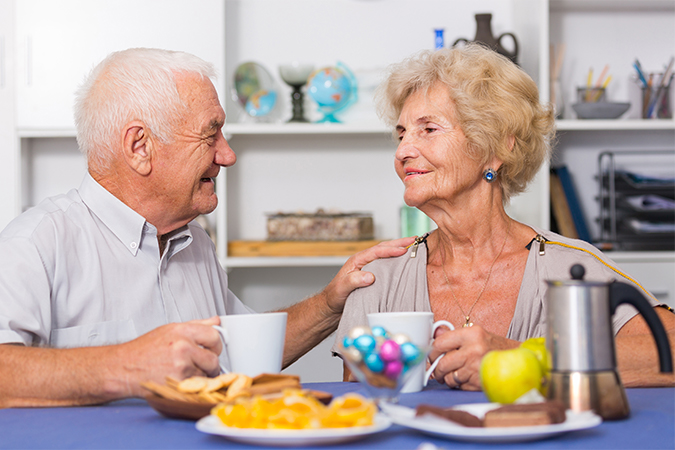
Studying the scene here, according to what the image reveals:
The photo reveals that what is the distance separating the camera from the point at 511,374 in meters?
0.90

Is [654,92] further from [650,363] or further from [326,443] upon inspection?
Answer: [326,443]

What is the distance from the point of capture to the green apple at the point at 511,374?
905 mm

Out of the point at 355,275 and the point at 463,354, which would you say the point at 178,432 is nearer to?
the point at 463,354

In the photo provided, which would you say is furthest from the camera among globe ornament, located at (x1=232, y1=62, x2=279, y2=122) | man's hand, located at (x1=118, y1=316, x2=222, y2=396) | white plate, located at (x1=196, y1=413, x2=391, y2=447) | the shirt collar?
globe ornament, located at (x1=232, y1=62, x2=279, y2=122)

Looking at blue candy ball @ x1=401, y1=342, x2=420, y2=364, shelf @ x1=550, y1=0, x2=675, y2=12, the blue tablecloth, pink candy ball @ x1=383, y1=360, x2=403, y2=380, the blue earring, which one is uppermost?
shelf @ x1=550, y1=0, x2=675, y2=12

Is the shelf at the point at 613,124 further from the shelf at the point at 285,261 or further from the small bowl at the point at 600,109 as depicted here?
the shelf at the point at 285,261

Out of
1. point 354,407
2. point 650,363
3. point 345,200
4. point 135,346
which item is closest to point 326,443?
point 354,407

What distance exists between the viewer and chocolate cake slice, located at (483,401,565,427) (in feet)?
2.50

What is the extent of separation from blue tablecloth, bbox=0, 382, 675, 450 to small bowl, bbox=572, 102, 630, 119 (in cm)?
190

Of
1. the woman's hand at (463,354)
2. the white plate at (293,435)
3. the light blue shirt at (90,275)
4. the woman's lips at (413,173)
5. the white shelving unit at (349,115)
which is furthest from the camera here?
the white shelving unit at (349,115)

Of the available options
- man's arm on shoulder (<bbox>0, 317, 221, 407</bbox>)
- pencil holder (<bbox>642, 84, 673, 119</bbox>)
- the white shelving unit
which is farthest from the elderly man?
pencil holder (<bbox>642, 84, 673, 119</bbox>)

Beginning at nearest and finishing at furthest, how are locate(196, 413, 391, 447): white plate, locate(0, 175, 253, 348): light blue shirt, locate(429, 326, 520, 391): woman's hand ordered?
locate(196, 413, 391, 447): white plate, locate(429, 326, 520, 391): woman's hand, locate(0, 175, 253, 348): light blue shirt

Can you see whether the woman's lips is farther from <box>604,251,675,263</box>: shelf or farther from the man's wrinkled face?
<box>604,251,675,263</box>: shelf

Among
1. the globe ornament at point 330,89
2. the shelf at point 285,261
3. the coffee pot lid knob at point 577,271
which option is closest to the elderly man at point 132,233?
the coffee pot lid knob at point 577,271
